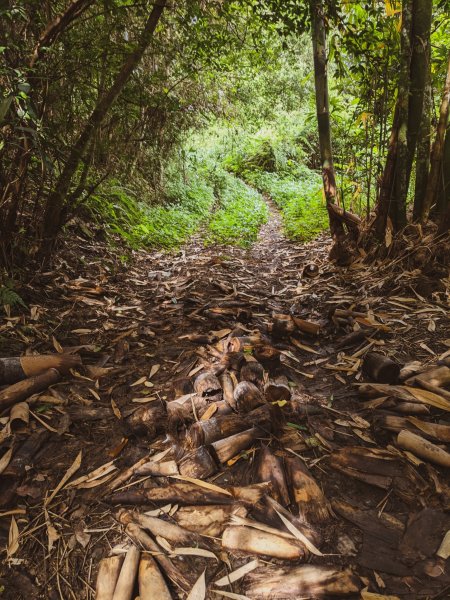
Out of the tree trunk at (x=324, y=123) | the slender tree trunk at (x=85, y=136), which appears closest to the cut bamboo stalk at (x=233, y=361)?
the slender tree trunk at (x=85, y=136)

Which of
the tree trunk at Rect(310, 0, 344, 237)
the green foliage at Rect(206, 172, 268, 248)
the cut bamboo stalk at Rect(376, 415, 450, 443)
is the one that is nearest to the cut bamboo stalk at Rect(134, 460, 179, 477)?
the cut bamboo stalk at Rect(376, 415, 450, 443)

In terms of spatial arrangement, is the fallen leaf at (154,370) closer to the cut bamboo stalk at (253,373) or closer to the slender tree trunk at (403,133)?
the cut bamboo stalk at (253,373)

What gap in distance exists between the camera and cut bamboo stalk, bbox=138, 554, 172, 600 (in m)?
1.08

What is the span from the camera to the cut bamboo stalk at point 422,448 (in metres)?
1.42

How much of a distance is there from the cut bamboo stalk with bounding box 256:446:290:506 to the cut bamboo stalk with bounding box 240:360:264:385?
1.78 ft

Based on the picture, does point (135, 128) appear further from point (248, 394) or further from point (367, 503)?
point (367, 503)

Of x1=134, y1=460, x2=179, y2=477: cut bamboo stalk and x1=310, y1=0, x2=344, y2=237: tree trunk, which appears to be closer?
x1=134, y1=460, x2=179, y2=477: cut bamboo stalk

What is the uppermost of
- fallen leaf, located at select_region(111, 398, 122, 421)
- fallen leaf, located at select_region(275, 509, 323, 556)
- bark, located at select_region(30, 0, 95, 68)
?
bark, located at select_region(30, 0, 95, 68)

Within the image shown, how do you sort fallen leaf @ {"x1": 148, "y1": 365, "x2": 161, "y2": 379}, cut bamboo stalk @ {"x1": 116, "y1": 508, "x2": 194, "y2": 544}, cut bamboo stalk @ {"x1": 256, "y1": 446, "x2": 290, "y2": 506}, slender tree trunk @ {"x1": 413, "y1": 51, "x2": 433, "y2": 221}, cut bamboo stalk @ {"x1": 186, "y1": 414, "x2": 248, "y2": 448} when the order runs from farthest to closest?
1. slender tree trunk @ {"x1": 413, "y1": 51, "x2": 433, "y2": 221}
2. fallen leaf @ {"x1": 148, "y1": 365, "x2": 161, "y2": 379}
3. cut bamboo stalk @ {"x1": 186, "y1": 414, "x2": 248, "y2": 448}
4. cut bamboo stalk @ {"x1": 256, "y1": 446, "x2": 290, "y2": 506}
5. cut bamboo stalk @ {"x1": 116, "y1": 508, "x2": 194, "y2": 544}

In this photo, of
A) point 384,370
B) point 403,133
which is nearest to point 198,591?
point 384,370

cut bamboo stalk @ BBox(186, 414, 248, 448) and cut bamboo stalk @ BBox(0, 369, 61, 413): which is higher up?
cut bamboo stalk @ BBox(0, 369, 61, 413)

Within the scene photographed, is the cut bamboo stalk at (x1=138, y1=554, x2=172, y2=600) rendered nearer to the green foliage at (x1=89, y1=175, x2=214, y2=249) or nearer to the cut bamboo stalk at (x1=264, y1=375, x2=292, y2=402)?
the cut bamboo stalk at (x1=264, y1=375, x2=292, y2=402)

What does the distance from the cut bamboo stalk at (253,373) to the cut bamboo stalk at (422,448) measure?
0.77 m

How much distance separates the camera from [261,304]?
11.3ft
